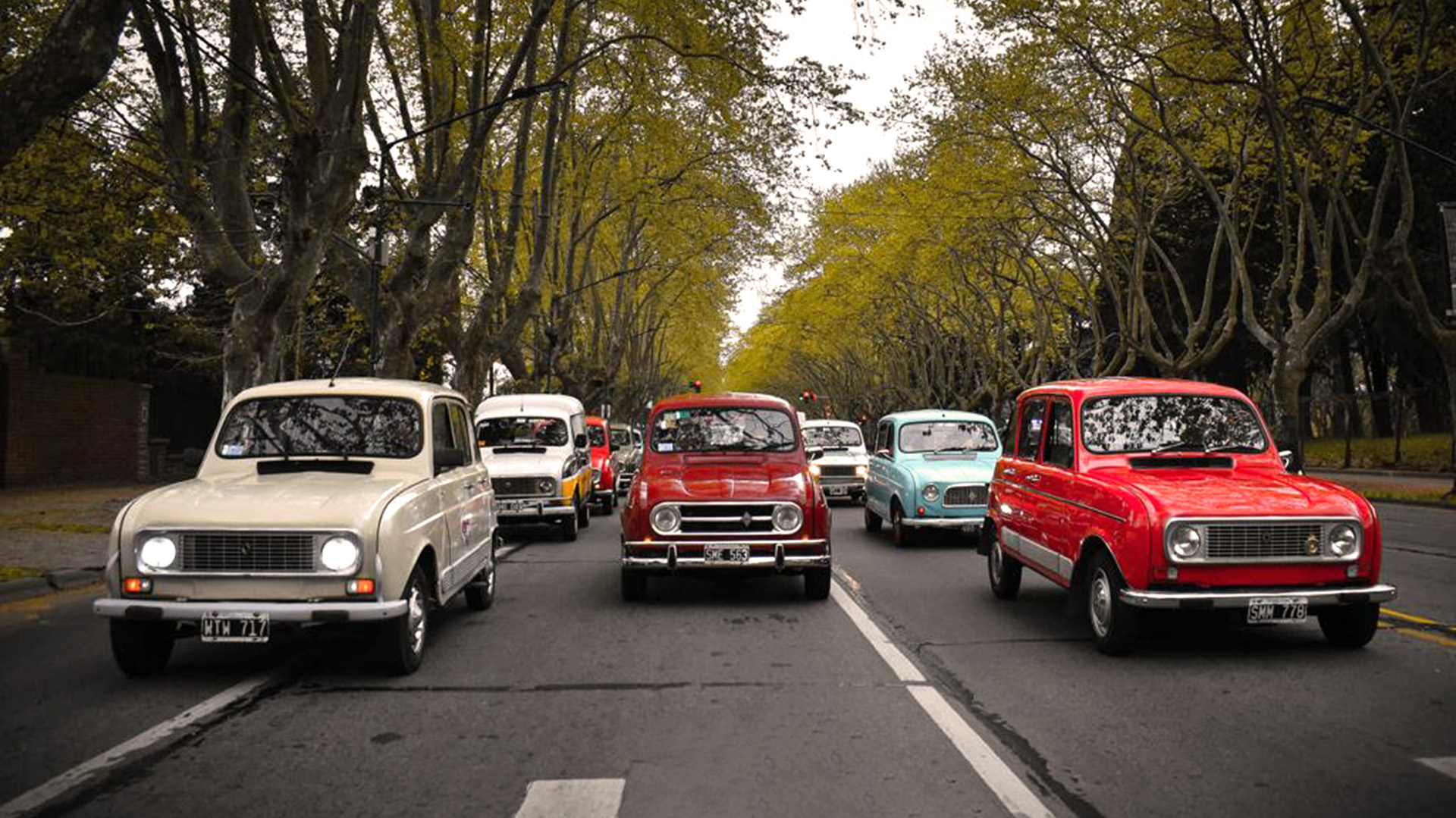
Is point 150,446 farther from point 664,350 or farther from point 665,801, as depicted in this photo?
point 664,350

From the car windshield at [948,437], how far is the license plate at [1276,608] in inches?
350

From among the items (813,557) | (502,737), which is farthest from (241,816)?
(813,557)

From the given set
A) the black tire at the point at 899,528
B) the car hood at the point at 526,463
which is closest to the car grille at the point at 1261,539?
the black tire at the point at 899,528

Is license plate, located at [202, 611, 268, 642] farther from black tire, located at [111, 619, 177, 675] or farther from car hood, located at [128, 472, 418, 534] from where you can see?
black tire, located at [111, 619, 177, 675]

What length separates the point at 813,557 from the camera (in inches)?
381

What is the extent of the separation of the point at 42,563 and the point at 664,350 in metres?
77.6

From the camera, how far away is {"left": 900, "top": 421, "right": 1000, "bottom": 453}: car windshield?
631 inches

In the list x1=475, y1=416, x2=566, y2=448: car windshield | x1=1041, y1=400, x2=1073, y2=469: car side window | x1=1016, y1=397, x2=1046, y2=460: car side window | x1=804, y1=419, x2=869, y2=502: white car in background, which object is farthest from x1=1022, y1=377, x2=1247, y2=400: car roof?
x1=804, y1=419, x2=869, y2=502: white car in background

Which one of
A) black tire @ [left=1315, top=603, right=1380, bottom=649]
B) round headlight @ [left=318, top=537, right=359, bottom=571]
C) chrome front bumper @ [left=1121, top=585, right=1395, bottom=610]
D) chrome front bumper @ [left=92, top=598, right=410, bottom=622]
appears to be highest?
round headlight @ [left=318, top=537, right=359, bottom=571]

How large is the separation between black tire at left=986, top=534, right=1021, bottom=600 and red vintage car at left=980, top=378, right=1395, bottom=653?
57 centimetres

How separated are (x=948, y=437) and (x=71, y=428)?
70.6ft

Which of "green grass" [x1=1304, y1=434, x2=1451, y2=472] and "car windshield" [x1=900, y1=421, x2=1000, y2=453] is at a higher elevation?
"car windshield" [x1=900, y1=421, x2=1000, y2=453]

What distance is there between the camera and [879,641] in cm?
802

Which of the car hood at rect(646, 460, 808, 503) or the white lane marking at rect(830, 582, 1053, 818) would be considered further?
the car hood at rect(646, 460, 808, 503)
